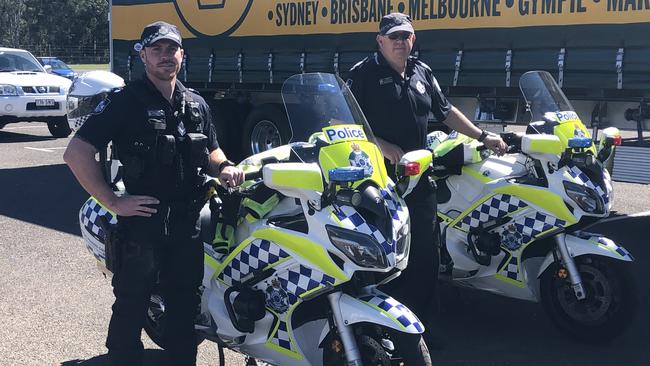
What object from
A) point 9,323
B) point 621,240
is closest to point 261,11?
point 621,240

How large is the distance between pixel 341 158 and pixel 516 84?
4.62 meters

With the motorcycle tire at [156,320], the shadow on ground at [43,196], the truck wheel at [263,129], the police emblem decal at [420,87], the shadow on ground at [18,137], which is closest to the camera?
the motorcycle tire at [156,320]

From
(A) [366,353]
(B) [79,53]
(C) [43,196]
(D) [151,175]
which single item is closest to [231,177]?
(D) [151,175]

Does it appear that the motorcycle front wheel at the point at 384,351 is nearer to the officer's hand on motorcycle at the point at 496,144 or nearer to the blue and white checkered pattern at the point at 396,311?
the blue and white checkered pattern at the point at 396,311

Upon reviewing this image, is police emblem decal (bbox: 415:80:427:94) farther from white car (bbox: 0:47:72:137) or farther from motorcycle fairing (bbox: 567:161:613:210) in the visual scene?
white car (bbox: 0:47:72:137)

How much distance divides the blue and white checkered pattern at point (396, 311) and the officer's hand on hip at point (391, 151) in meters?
1.07

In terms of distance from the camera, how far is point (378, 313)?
3.19 meters

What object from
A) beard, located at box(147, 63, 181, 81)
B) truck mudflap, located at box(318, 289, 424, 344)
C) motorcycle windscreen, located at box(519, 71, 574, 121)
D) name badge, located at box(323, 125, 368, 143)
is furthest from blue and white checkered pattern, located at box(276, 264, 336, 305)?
motorcycle windscreen, located at box(519, 71, 574, 121)

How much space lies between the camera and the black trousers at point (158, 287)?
11.2ft

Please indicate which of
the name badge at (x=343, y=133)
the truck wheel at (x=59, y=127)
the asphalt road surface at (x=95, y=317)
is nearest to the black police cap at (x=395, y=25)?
the name badge at (x=343, y=133)

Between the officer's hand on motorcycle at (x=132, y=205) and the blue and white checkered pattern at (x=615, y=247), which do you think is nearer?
the officer's hand on motorcycle at (x=132, y=205)

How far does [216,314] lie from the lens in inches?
149

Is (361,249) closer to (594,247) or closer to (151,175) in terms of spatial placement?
(151,175)

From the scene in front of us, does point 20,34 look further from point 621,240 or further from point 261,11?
point 621,240
